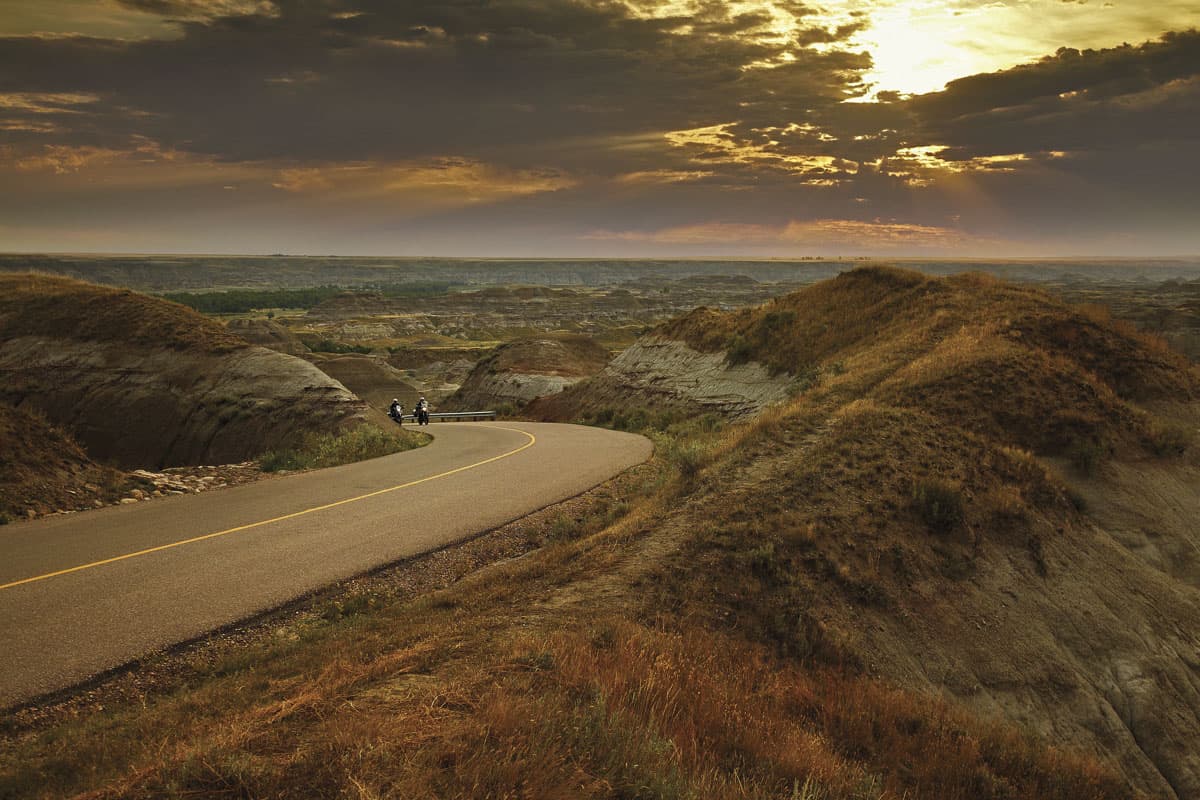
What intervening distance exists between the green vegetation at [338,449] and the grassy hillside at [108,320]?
292 inches

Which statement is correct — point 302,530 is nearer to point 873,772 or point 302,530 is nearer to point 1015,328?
point 873,772

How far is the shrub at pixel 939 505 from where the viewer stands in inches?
432

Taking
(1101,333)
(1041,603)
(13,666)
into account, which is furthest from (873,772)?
(1101,333)

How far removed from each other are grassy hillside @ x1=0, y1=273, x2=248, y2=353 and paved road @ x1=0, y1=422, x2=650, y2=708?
41.3 feet

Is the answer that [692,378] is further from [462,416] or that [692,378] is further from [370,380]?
[370,380]

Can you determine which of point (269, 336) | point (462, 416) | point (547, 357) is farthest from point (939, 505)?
point (269, 336)

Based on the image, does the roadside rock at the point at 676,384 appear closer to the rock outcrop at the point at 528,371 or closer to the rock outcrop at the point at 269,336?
the rock outcrop at the point at 528,371

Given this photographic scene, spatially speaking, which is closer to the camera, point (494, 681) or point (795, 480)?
point (494, 681)

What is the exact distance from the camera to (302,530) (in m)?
11.8

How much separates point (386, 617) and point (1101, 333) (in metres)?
22.9

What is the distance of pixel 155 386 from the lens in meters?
24.6

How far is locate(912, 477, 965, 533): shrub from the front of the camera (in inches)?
432

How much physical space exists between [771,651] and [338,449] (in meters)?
16.4

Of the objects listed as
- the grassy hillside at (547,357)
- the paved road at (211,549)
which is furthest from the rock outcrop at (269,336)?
the paved road at (211,549)
